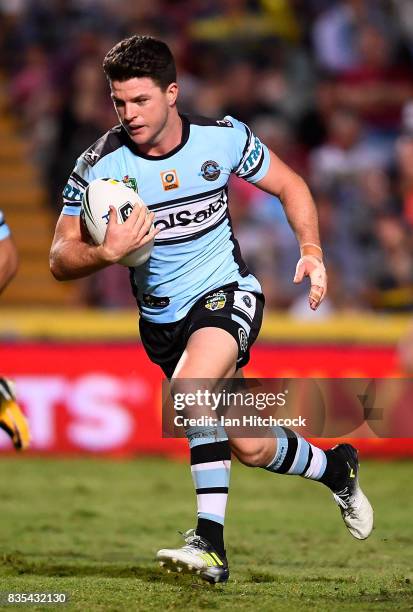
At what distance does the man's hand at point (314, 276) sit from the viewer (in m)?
5.69

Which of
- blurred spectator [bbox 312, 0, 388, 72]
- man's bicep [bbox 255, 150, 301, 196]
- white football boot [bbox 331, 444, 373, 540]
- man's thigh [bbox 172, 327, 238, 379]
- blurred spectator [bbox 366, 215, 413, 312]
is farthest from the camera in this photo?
blurred spectator [bbox 312, 0, 388, 72]

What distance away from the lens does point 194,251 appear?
19.7ft

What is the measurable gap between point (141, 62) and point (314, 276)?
4.20 ft

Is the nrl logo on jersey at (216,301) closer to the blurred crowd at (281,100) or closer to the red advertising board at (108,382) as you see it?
the red advertising board at (108,382)

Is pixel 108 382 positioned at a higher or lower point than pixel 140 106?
lower

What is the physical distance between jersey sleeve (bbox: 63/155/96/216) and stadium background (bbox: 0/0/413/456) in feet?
14.9

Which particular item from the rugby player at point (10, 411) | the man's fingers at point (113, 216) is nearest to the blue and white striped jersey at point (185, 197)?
the man's fingers at point (113, 216)

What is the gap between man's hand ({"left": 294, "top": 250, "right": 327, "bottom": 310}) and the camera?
569 cm

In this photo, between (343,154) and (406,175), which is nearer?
(406,175)

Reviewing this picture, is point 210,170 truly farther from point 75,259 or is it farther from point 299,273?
point 75,259

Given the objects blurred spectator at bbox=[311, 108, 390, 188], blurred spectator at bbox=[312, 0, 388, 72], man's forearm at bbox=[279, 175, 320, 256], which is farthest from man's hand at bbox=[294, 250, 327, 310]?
blurred spectator at bbox=[312, 0, 388, 72]

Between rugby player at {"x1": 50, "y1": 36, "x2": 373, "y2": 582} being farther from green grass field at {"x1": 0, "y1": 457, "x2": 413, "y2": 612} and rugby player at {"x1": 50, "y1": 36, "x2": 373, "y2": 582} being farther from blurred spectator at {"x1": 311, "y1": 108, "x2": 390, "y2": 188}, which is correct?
blurred spectator at {"x1": 311, "y1": 108, "x2": 390, "y2": 188}

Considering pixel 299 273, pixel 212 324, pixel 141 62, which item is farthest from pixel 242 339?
pixel 141 62

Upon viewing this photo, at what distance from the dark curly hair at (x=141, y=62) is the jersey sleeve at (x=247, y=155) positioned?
46cm
